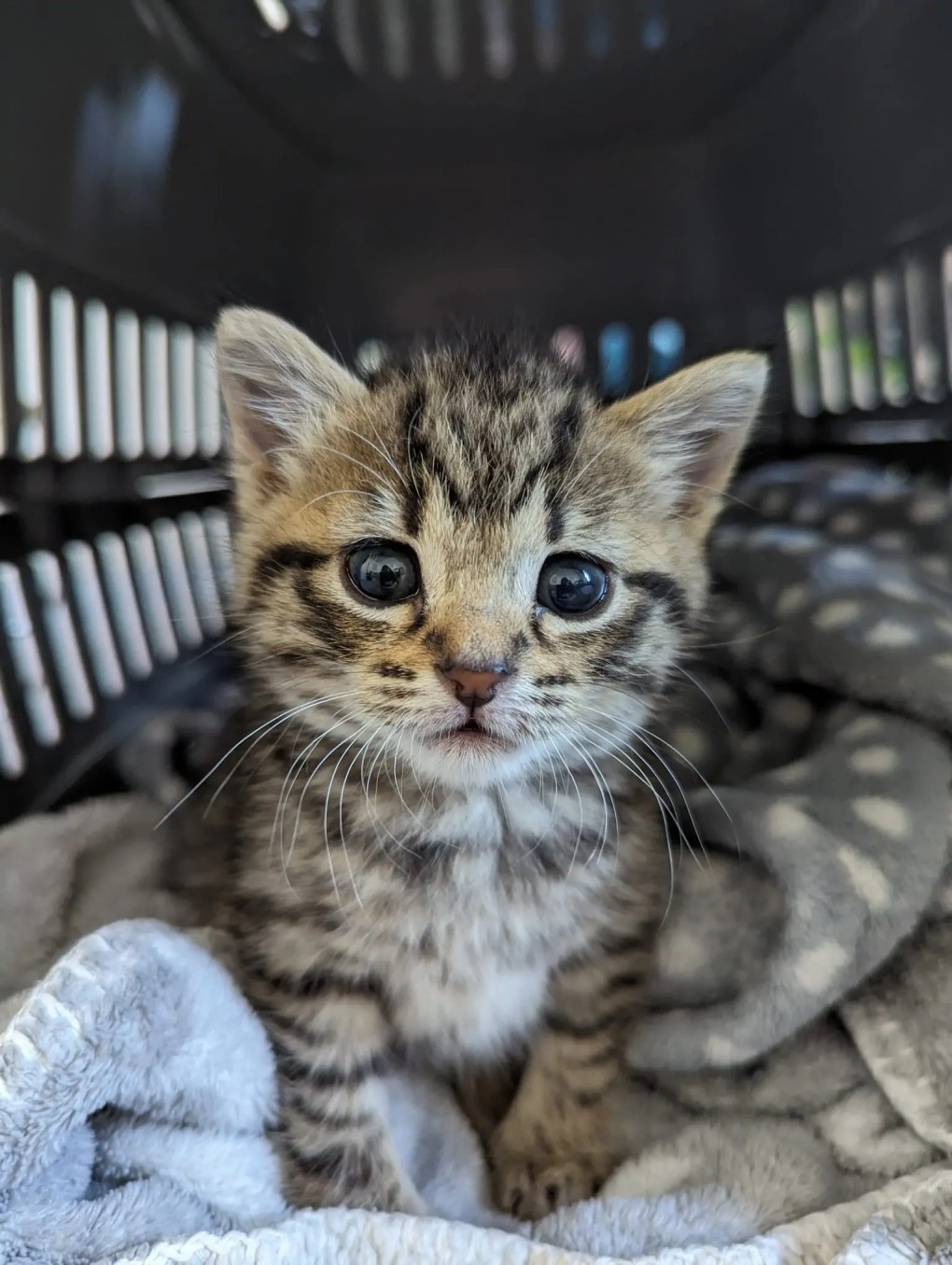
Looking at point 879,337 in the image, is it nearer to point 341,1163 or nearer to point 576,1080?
point 576,1080

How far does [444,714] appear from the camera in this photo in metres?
0.83

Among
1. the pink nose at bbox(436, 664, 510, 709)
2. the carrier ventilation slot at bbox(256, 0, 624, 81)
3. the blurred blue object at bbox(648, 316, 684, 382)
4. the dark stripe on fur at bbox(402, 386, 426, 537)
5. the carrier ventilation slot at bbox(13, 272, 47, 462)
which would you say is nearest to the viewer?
the pink nose at bbox(436, 664, 510, 709)

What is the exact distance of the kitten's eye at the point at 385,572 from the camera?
2.98 ft

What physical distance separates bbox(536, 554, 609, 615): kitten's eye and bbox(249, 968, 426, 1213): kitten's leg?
1.30 ft

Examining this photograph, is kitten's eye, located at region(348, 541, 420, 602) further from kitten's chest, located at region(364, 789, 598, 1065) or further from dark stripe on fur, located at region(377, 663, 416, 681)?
kitten's chest, located at region(364, 789, 598, 1065)

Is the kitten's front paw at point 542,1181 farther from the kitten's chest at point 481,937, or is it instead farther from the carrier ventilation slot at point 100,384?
the carrier ventilation slot at point 100,384

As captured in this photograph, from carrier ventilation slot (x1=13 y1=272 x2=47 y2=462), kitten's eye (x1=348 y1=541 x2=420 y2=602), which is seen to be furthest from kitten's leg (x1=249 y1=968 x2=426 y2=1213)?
carrier ventilation slot (x1=13 y1=272 x2=47 y2=462)

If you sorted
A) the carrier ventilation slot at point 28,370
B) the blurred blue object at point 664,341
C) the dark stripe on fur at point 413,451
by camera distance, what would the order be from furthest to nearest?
the blurred blue object at point 664,341 < the carrier ventilation slot at point 28,370 < the dark stripe on fur at point 413,451

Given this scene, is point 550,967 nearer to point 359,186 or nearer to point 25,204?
point 25,204

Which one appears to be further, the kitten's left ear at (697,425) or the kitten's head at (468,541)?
the kitten's left ear at (697,425)

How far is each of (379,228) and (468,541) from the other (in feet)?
3.06

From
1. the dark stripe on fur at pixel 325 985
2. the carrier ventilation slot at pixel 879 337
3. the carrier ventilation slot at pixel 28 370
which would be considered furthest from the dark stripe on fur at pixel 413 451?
the carrier ventilation slot at pixel 879 337

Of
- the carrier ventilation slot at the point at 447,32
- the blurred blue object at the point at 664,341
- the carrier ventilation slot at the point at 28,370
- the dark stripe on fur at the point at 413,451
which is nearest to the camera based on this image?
the dark stripe on fur at the point at 413,451

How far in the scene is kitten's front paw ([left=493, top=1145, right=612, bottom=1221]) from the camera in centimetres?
102
